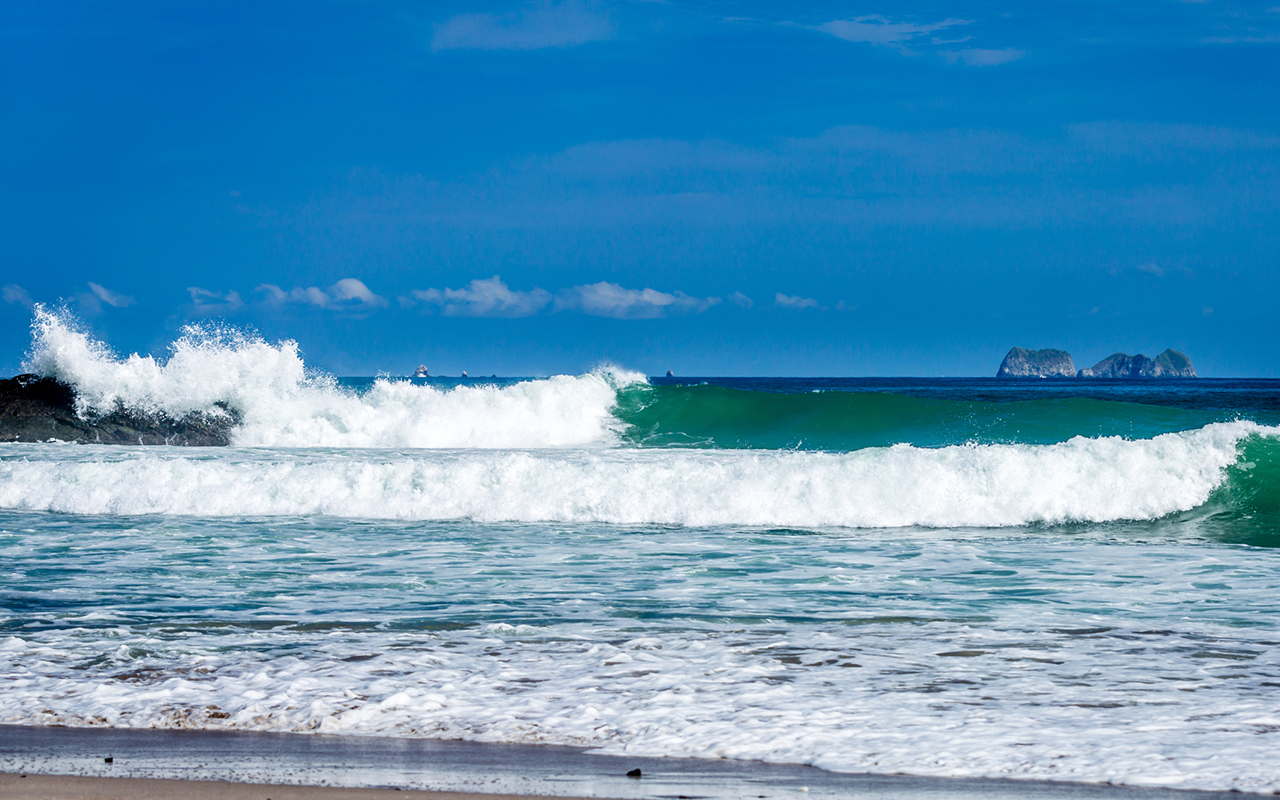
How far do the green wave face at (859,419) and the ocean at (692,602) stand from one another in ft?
20.3

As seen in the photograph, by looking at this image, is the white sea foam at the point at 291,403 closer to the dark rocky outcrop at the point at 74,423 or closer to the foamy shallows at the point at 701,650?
the dark rocky outcrop at the point at 74,423

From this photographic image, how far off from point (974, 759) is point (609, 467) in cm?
948

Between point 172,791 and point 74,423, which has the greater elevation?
point 74,423

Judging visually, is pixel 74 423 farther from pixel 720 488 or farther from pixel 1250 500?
pixel 1250 500

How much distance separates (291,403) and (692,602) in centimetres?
1702


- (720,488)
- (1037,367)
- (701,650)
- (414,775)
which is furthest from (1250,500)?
(1037,367)

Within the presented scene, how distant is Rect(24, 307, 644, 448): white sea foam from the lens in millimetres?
20328

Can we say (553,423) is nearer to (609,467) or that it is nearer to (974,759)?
(609,467)

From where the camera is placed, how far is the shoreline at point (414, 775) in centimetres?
297

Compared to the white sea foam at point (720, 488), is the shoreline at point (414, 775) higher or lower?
lower

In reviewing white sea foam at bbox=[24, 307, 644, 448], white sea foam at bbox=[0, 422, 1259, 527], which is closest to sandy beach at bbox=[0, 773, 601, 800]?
white sea foam at bbox=[0, 422, 1259, 527]

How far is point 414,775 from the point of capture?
3.15 metres

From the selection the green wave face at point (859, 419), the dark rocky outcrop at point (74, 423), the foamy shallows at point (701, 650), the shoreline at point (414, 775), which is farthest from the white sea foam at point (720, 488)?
the shoreline at point (414, 775)

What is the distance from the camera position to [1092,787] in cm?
303
